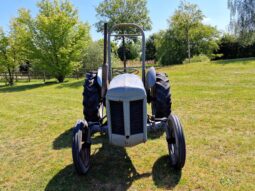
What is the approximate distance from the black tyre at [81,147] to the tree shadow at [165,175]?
93 centimetres

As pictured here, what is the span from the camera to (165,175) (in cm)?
331

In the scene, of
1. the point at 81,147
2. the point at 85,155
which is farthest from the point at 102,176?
the point at 81,147

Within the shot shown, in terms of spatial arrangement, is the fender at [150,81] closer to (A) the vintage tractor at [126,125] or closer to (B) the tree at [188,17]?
(A) the vintage tractor at [126,125]

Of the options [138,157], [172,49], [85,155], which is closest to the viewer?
[85,155]

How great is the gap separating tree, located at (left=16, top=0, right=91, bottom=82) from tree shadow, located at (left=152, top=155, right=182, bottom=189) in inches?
549

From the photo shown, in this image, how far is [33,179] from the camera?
3.41 m

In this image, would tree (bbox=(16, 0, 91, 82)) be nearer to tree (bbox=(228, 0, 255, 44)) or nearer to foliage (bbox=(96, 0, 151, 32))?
foliage (bbox=(96, 0, 151, 32))

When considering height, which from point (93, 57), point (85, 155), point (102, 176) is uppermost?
point (93, 57)

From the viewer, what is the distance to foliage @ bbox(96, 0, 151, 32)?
63.4 feet

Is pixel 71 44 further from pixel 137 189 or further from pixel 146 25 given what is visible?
pixel 137 189

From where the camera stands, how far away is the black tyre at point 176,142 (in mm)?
3189

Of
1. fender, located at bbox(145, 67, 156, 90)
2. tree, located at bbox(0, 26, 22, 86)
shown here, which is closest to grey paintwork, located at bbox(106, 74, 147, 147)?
fender, located at bbox(145, 67, 156, 90)

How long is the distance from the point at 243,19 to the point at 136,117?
19.6 meters

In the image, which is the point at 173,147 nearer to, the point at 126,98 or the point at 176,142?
the point at 176,142
